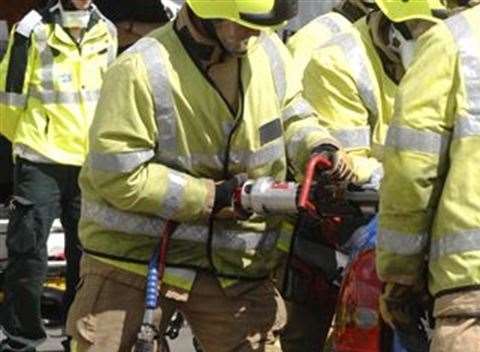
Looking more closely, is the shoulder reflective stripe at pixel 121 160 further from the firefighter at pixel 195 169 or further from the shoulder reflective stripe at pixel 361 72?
the shoulder reflective stripe at pixel 361 72

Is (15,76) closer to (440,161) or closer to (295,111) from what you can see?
(295,111)

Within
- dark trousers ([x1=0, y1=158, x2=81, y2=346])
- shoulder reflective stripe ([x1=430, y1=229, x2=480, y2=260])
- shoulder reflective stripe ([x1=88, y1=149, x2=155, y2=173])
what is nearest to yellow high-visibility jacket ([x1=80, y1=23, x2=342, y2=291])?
shoulder reflective stripe ([x1=88, y1=149, x2=155, y2=173])

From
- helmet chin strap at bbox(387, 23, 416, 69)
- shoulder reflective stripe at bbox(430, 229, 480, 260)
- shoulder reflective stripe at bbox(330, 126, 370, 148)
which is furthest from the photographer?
shoulder reflective stripe at bbox(330, 126, 370, 148)

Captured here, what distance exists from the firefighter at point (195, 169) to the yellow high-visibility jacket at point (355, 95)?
500 millimetres

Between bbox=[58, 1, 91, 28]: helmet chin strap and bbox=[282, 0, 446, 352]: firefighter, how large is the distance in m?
2.23

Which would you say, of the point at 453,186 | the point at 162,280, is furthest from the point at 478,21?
the point at 162,280

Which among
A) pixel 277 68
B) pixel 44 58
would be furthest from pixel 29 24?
pixel 277 68

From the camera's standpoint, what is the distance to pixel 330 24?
6605 mm

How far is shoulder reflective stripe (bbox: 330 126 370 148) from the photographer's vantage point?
5.47 meters

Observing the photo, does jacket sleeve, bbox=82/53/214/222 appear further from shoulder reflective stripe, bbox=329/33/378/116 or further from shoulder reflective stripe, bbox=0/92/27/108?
shoulder reflective stripe, bbox=0/92/27/108

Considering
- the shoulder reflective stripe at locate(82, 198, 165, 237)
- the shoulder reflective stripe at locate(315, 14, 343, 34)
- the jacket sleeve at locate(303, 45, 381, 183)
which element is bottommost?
the shoulder reflective stripe at locate(315, 14, 343, 34)

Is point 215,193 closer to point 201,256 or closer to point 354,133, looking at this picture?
point 201,256

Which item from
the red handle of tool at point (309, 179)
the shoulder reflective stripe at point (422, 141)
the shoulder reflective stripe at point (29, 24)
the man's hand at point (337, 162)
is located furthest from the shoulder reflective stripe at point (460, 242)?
the shoulder reflective stripe at point (29, 24)

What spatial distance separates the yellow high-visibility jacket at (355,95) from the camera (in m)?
5.48
